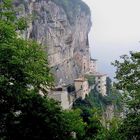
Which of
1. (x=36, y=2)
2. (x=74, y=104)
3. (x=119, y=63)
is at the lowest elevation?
(x=74, y=104)

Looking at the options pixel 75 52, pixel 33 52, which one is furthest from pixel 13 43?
pixel 75 52

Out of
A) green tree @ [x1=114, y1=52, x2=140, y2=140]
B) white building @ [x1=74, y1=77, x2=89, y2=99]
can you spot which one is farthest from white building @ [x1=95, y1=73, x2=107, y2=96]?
green tree @ [x1=114, y1=52, x2=140, y2=140]

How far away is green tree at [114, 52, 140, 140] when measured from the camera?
21.3m

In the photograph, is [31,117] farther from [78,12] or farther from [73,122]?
[78,12]

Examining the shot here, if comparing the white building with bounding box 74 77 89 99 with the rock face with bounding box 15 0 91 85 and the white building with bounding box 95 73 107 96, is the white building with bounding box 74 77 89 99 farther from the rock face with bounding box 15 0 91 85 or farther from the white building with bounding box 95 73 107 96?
the white building with bounding box 95 73 107 96

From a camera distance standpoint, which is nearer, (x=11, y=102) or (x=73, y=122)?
(x=11, y=102)

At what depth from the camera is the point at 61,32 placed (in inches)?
4422

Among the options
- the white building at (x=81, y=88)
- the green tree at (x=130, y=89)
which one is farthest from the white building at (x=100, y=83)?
the green tree at (x=130, y=89)

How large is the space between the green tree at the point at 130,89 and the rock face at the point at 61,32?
5919cm

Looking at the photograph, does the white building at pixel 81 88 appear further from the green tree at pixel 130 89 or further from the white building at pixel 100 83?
the green tree at pixel 130 89

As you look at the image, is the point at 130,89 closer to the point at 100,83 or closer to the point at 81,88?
the point at 81,88

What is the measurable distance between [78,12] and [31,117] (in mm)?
116738

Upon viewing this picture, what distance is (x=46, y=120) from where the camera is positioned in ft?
79.9

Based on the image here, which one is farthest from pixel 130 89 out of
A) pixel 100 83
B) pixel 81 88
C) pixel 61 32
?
pixel 100 83
